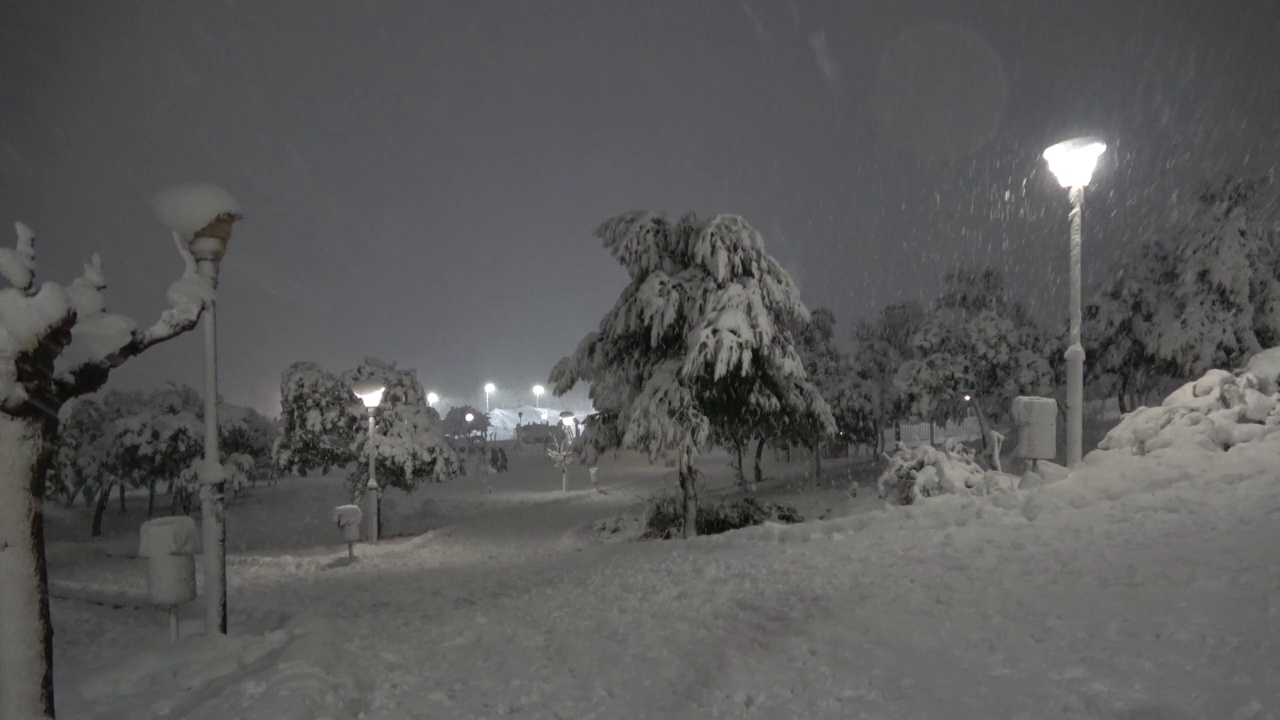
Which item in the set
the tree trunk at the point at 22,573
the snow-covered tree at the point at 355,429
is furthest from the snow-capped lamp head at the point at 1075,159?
the snow-covered tree at the point at 355,429

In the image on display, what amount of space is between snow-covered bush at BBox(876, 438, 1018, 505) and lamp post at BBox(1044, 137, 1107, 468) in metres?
1.44

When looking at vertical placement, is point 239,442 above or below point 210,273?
below

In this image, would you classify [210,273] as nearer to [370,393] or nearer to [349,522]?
[349,522]

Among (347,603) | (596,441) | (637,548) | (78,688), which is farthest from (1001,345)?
(78,688)

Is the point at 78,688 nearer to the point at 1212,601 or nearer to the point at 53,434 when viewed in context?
the point at 53,434

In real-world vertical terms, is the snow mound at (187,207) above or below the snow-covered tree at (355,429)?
above

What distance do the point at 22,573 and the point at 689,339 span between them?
11.2m

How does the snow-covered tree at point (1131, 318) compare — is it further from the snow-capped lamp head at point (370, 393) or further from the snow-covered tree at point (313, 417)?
the snow-covered tree at point (313, 417)

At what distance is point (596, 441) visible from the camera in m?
16.8

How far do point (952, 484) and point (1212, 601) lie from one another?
7802 mm

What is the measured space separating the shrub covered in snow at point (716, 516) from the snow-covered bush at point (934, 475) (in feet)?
13.7

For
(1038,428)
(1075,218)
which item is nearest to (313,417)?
(1038,428)

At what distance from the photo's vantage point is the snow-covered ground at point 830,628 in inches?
170

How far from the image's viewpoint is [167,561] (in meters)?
6.12
